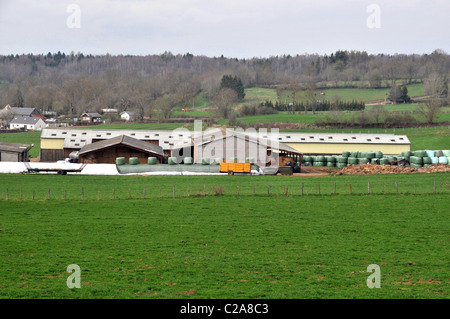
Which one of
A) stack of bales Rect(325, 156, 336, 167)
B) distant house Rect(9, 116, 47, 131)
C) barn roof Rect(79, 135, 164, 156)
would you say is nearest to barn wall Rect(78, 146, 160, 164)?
barn roof Rect(79, 135, 164, 156)

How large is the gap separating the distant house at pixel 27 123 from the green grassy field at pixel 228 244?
124 meters

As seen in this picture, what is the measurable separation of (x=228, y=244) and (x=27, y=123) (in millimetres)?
148669

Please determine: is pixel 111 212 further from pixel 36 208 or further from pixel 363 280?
pixel 363 280

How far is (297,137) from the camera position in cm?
8169

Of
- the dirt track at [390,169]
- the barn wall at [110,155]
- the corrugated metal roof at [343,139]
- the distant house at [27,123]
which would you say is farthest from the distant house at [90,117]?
the dirt track at [390,169]

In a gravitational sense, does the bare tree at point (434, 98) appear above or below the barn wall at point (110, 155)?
above

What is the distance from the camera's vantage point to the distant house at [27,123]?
535ft

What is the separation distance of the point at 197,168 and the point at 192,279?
36358mm


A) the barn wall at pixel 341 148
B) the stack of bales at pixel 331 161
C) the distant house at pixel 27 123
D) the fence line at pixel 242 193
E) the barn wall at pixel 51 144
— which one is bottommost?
the fence line at pixel 242 193

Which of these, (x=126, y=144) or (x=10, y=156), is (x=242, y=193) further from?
(x=10, y=156)

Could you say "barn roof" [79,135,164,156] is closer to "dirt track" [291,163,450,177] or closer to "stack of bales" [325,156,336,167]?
"stack of bales" [325,156,336,167]

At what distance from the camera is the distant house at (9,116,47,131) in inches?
6417

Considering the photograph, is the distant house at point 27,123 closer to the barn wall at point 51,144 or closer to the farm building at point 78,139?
the farm building at point 78,139

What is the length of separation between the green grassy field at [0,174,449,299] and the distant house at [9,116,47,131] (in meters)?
124
